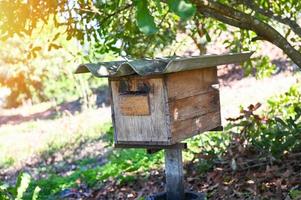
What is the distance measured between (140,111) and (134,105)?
0.21ft

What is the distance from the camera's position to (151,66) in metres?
2.85

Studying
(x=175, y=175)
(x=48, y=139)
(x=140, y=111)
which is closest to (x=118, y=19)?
(x=140, y=111)

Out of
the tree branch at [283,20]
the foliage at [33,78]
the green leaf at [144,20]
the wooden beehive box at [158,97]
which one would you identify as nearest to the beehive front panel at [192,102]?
the wooden beehive box at [158,97]

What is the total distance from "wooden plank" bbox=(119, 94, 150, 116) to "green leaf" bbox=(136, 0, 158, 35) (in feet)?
5.05

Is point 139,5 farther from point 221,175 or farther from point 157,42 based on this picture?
point 157,42

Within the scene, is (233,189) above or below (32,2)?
below

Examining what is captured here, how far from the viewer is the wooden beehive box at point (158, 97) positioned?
9.71 feet

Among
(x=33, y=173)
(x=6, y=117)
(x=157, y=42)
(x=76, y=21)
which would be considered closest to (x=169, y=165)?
(x=76, y=21)

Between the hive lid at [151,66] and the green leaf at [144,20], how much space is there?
1.13m

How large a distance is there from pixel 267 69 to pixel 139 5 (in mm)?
4491

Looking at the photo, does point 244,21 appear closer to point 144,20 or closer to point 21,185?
point 21,185

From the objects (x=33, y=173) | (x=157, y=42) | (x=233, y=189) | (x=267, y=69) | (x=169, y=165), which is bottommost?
(x=33, y=173)

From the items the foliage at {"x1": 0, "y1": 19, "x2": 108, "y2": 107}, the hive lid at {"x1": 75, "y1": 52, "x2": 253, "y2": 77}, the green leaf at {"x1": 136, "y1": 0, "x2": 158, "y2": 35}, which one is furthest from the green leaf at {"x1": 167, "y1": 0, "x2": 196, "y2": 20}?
the foliage at {"x1": 0, "y1": 19, "x2": 108, "y2": 107}

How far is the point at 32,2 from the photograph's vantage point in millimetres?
3703
